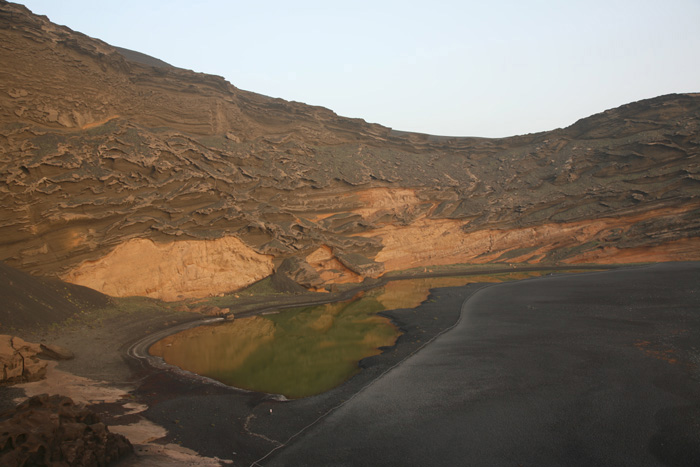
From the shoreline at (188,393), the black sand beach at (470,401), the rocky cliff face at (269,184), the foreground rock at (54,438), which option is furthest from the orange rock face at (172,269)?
the foreground rock at (54,438)

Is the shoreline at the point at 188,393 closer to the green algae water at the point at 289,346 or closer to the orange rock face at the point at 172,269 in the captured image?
the green algae water at the point at 289,346

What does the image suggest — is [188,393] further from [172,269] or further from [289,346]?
[172,269]

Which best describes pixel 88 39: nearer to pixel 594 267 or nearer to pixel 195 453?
pixel 195 453

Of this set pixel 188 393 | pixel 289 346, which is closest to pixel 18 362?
pixel 188 393

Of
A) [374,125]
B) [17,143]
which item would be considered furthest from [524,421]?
[374,125]

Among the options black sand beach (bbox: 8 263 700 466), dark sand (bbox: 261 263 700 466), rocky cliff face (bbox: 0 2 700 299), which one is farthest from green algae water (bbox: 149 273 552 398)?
rocky cliff face (bbox: 0 2 700 299)

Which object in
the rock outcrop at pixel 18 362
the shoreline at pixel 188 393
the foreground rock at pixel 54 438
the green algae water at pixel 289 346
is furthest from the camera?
the green algae water at pixel 289 346

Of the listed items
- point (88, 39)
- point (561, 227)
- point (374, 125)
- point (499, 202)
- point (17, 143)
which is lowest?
point (561, 227)
